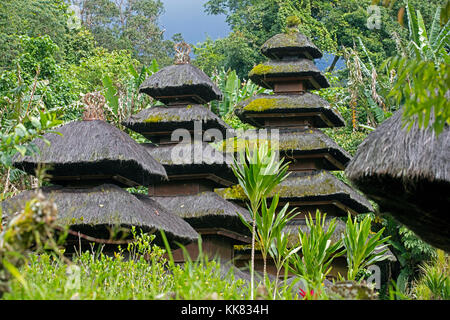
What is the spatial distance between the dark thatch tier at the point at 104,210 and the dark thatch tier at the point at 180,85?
4.11 metres

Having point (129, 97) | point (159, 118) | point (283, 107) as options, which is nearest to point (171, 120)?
point (159, 118)

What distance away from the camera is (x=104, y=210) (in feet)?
32.7

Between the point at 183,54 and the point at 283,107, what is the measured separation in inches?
98.7

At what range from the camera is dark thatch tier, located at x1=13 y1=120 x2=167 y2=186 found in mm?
10242

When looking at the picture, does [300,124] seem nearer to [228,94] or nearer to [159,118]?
[159,118]

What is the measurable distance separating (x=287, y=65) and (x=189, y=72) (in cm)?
253

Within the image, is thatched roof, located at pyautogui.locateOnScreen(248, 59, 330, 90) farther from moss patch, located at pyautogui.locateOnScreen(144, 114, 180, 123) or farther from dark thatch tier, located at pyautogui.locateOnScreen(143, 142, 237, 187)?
dark thatch tier, located at pyautogui.locateOnScreen(143, 142, 237, 187)

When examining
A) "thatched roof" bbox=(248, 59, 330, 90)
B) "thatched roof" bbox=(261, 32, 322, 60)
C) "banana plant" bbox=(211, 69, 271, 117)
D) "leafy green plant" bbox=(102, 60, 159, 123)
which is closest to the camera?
"thatched roof" bbox=(248, 59, 330, 90)

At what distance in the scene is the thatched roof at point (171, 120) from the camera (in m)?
14.2

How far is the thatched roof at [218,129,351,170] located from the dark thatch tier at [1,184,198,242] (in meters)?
3.88

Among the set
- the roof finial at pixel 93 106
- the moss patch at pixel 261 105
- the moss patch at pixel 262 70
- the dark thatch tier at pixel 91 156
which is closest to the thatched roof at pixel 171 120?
the moss patch at pixel 261 105

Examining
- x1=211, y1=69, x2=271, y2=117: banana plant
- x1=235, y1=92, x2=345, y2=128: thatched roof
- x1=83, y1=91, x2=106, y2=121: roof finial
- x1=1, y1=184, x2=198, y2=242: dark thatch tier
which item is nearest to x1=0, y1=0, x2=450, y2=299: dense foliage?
x1=211, y1=69, x2=271, y2=117: banana plant

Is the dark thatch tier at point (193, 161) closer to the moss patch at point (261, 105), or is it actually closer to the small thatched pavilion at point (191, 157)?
the small thatched pavilion at point (191, 157)
